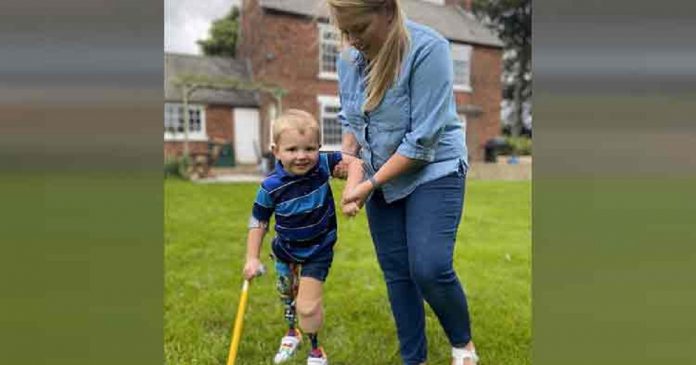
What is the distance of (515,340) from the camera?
93.9 inches

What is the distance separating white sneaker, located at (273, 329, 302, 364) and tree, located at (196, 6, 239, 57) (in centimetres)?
1546

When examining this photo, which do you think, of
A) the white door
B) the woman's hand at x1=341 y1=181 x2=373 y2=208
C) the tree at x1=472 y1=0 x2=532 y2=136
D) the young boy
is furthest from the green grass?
the tree at x1=472 y1=0 x2=532 y2=136

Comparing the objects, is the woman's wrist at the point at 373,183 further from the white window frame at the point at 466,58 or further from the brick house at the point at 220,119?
the white window frame at the point at 466,58

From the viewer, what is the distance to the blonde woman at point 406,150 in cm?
163

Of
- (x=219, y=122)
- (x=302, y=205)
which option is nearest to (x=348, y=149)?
(x=302, y=205)

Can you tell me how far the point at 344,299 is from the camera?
9.75 ft

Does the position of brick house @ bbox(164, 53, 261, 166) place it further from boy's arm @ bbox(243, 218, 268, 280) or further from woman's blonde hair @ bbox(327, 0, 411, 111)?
woman's blonde hair @ bbox(327, 0, 411, 111)

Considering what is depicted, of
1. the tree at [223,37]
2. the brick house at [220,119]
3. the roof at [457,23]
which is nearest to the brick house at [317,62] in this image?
the roof at [457,23]

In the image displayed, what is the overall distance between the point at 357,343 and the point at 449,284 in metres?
0.76

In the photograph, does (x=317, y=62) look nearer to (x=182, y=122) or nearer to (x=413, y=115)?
(x=182, y=122)

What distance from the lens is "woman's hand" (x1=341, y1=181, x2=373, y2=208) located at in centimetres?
170

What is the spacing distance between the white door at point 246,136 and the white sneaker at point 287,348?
10.9 metres
